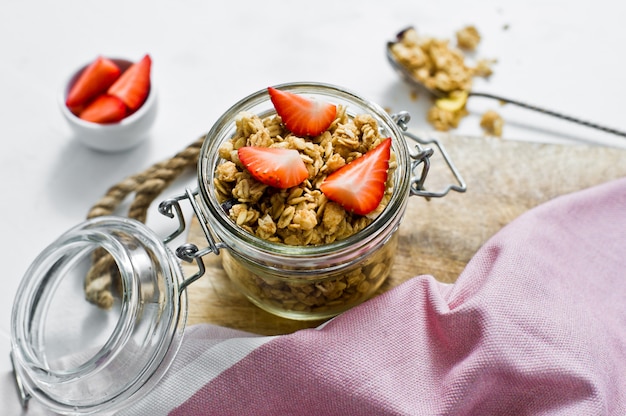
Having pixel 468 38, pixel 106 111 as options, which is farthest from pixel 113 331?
pixel 468 38

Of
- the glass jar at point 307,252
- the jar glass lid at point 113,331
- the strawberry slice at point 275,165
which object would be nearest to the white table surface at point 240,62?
the jar glass lid at point 113,331

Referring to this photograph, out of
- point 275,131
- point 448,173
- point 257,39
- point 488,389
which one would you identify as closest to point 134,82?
point 257,39

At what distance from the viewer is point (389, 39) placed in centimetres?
146

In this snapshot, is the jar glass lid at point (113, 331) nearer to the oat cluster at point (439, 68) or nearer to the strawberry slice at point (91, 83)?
the strawberry slice at point (91, 83)

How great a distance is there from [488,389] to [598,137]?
23.4 inches

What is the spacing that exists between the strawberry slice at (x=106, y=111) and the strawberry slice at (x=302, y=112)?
0.43 meters

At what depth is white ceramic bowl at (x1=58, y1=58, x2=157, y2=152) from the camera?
1.25m

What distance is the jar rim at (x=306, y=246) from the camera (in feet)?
2.80

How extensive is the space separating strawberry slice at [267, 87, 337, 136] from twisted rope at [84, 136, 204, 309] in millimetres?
294

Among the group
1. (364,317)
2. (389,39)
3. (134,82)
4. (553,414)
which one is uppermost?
(134,82)

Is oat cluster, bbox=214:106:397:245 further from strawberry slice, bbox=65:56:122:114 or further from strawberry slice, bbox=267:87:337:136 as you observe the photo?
strawberry slice, bbox=65:56:122:114

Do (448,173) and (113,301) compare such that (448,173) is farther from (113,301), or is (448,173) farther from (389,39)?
(113,301)

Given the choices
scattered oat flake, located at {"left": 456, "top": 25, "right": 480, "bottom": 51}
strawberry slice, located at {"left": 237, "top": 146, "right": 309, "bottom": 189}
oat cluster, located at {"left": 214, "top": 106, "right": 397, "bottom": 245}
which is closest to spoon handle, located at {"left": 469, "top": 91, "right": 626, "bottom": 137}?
scattered oat flake, located at {"left": 456, "top": 25, "right": 480, "bottom": 51}

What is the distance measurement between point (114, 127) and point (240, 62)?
315 millimetres
